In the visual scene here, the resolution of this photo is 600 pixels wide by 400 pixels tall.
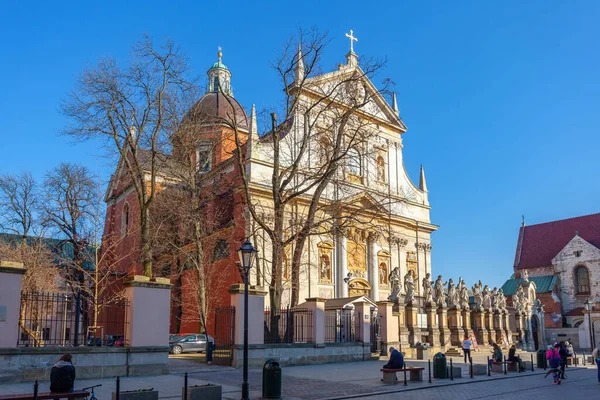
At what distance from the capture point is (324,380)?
1720cm

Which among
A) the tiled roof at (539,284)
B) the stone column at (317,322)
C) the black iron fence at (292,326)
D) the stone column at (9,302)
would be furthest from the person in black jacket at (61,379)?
the tiled roof at (539,284)

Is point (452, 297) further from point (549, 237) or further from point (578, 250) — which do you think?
point (549, 237)

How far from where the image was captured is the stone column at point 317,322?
74.5ft

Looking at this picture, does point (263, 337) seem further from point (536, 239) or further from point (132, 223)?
point (536, 239)

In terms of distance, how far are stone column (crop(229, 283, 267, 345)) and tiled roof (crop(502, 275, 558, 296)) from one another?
153ft

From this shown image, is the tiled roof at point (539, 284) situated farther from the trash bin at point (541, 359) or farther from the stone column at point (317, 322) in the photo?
the stone column at point (317, 322)

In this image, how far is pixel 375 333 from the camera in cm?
2792

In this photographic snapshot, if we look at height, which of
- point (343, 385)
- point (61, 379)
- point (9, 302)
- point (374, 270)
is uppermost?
point (374, 270)

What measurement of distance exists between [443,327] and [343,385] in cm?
1876

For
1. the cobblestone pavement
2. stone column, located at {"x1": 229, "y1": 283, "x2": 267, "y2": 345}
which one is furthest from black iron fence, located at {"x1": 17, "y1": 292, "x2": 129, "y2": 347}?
stone column, located at {"x1": 229, "y1": 283, "x2": 267, "y2": 345}

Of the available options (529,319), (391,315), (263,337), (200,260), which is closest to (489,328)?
(529,319)

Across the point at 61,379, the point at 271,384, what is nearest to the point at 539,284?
the point at 271,384

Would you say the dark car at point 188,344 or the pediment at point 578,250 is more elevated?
the pediment at point 578,250

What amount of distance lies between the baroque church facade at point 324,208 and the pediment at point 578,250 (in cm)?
2155
